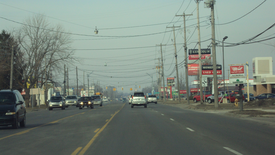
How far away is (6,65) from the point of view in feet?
172

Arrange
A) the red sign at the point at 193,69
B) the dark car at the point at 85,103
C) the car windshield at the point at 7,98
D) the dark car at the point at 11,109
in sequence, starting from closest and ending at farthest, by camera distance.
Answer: the dark car at the point at 11,109
the car windshield at the point at 7,98
the dark car at the point at 85,103
the red sign at the point at 193,69

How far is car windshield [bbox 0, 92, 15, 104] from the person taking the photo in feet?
54.0

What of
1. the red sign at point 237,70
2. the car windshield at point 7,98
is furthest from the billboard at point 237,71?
the car windshield at point 7,98

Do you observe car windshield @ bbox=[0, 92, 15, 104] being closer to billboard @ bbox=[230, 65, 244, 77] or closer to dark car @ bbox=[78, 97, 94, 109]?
dark car @ bbox=[78, 97, 94, 109]

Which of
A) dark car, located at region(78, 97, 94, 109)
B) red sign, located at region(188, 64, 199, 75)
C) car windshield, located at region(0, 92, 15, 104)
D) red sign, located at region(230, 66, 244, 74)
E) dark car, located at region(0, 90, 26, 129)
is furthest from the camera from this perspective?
red sign, located at region(188, 64, 199, 75)

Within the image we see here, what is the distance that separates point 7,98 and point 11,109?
1.17 meters

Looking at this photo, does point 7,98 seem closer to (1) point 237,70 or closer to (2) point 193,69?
(1) point 237,70

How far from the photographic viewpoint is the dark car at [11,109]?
15.6 m

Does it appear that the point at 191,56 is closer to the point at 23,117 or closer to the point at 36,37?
the point at 36,37

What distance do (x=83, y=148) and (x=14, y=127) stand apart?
804 cm

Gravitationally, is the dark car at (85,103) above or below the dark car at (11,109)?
below

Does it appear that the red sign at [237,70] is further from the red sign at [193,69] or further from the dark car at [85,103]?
the red sign at [193,69]

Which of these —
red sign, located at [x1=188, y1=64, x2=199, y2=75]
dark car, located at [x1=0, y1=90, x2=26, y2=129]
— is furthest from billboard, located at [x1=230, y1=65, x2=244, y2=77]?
red sign, located at [x1=188, y1=64, x2=199, y2=75]

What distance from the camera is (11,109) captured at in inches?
622
